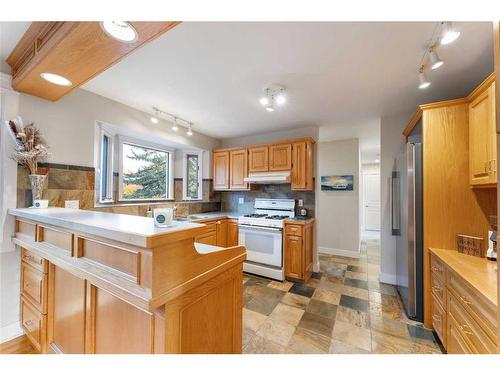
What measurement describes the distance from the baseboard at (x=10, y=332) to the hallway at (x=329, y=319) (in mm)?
2033

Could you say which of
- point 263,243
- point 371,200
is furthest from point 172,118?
point 371,200

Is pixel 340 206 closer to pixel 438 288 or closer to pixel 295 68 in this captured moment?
pixel 438 288

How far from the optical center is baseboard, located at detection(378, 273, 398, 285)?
287 centimetres

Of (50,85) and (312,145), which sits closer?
(50,85)

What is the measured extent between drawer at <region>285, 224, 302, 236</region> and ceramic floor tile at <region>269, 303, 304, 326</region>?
3.12 ft

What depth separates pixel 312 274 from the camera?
318cm

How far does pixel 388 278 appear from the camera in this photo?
2.90 m

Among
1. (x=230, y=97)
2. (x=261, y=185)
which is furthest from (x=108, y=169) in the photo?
(x=261, y=185)

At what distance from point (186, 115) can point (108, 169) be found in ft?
4.34

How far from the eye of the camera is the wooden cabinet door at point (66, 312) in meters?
1.15

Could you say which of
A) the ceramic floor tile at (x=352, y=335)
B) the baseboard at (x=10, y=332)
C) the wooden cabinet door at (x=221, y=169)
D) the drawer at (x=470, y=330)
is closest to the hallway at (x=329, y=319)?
Answer: the ceramic floor tile at (x=352, y=335)

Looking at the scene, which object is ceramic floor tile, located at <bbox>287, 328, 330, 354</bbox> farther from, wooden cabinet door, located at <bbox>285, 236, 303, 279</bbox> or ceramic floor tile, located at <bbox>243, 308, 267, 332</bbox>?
wooden cabinet door, located at <bbox>285, 236, 303, 279</bbox>

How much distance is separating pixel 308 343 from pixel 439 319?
1.14 metres
